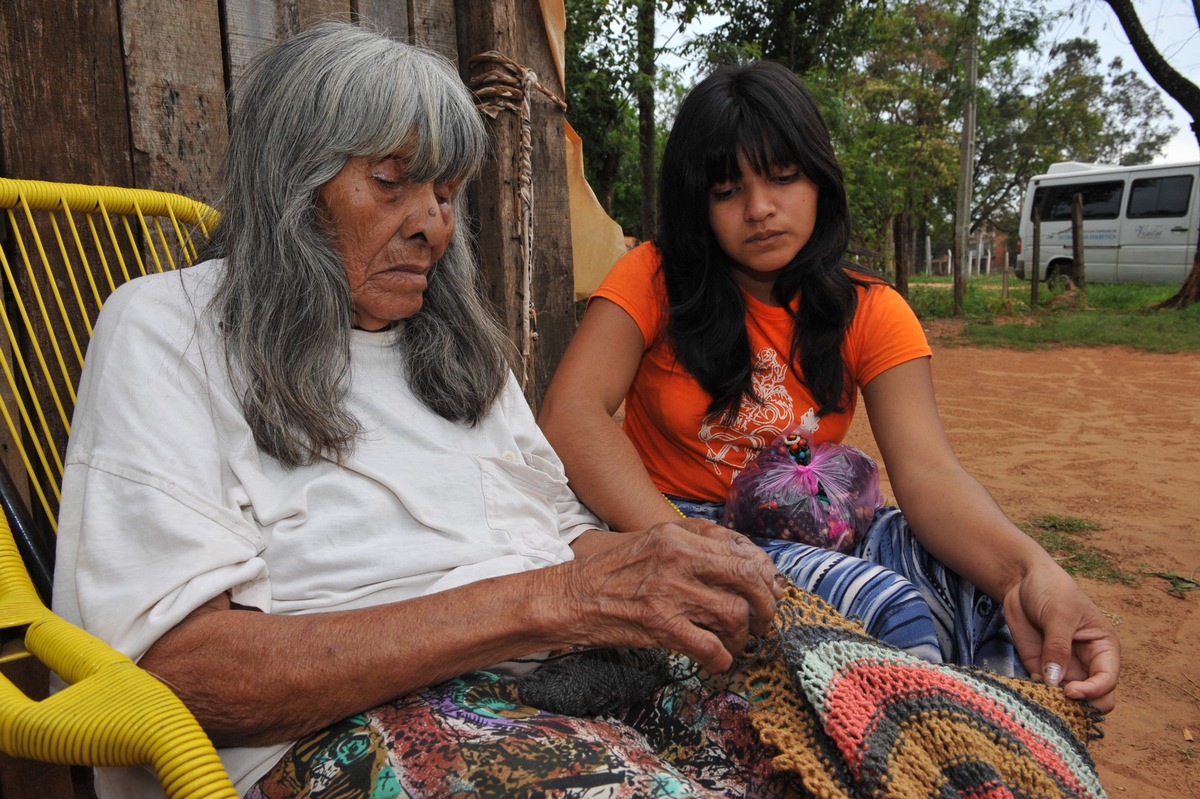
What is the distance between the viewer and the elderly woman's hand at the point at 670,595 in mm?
1254

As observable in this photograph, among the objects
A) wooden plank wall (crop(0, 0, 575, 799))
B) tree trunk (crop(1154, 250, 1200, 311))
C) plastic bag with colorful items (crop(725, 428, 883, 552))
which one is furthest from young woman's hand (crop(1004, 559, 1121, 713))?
tree trunk (crop(1154, 250, 1200, 311))

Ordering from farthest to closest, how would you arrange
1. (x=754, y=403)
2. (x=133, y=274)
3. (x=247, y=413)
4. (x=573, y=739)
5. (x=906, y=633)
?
(x=754, y=403)
(x=133, y=274)
(x=906, y=633)
(x=247, y=413)
(x=573, y=739)

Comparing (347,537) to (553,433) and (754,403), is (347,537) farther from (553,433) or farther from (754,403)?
(754,403)

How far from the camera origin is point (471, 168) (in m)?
1.60

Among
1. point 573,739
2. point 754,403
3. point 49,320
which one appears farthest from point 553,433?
point 49,320

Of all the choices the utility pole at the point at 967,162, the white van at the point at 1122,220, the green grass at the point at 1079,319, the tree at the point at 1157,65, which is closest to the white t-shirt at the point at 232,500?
the green grass at the point at 1079,319

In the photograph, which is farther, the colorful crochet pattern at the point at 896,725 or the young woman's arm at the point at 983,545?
the young woman's arm at the point at 983,545

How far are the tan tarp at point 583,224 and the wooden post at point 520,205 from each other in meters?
0.07

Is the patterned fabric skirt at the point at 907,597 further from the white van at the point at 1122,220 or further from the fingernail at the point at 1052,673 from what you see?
the white van at the point at 1122,220

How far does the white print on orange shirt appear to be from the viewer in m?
2.02

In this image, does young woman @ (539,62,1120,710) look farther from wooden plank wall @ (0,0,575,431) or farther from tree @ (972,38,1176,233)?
tree @ (972,38,1176,233)

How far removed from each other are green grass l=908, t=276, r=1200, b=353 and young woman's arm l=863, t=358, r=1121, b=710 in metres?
10.3

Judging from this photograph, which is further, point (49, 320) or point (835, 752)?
point (49, 320)

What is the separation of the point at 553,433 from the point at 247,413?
756mm
